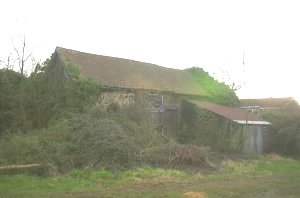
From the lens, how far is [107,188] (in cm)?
1364

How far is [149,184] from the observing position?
48.1ft

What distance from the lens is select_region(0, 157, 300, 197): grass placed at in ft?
42.0

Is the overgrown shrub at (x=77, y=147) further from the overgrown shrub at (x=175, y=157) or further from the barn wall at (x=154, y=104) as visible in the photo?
the barn wall at (x=154, y=104)

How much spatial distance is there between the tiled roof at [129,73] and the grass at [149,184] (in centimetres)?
1126

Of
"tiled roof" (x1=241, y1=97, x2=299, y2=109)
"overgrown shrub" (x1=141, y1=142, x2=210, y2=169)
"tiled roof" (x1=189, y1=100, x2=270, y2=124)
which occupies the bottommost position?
"overgrown shrub" (x1=141, y1=142, x2=210, y2=169)

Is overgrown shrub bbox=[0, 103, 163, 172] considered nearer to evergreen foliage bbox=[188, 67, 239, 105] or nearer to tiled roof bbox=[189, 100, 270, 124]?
tiled roof bbox=[189, 100, 270, 124]

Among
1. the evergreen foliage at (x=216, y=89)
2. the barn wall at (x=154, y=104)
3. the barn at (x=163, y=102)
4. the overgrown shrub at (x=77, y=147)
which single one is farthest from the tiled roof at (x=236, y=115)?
the overgrown shrub at (x=77, y=147)

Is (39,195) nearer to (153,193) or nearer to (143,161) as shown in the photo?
(153,193)

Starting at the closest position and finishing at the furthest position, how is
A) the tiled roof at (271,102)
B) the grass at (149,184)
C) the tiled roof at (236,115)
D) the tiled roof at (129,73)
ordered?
the grass at (149,184) < the tiled roof at (129,73) < the tiled roof at (236,115) < the tiled roof at (271,102)

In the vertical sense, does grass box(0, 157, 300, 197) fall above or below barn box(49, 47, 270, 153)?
below

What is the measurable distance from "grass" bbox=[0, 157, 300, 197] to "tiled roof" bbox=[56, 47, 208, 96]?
11265mm

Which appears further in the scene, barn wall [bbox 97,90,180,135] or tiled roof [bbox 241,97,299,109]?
tiled roof [bbox 241,97,299,109]

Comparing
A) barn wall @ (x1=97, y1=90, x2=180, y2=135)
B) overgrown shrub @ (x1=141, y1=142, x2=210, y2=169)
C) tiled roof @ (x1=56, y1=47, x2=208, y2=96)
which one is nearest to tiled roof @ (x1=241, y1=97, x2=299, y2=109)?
tiled roof @ (x1=56, y1=47, x2=208, y2=96)

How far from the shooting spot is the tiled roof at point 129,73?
26828 mm
